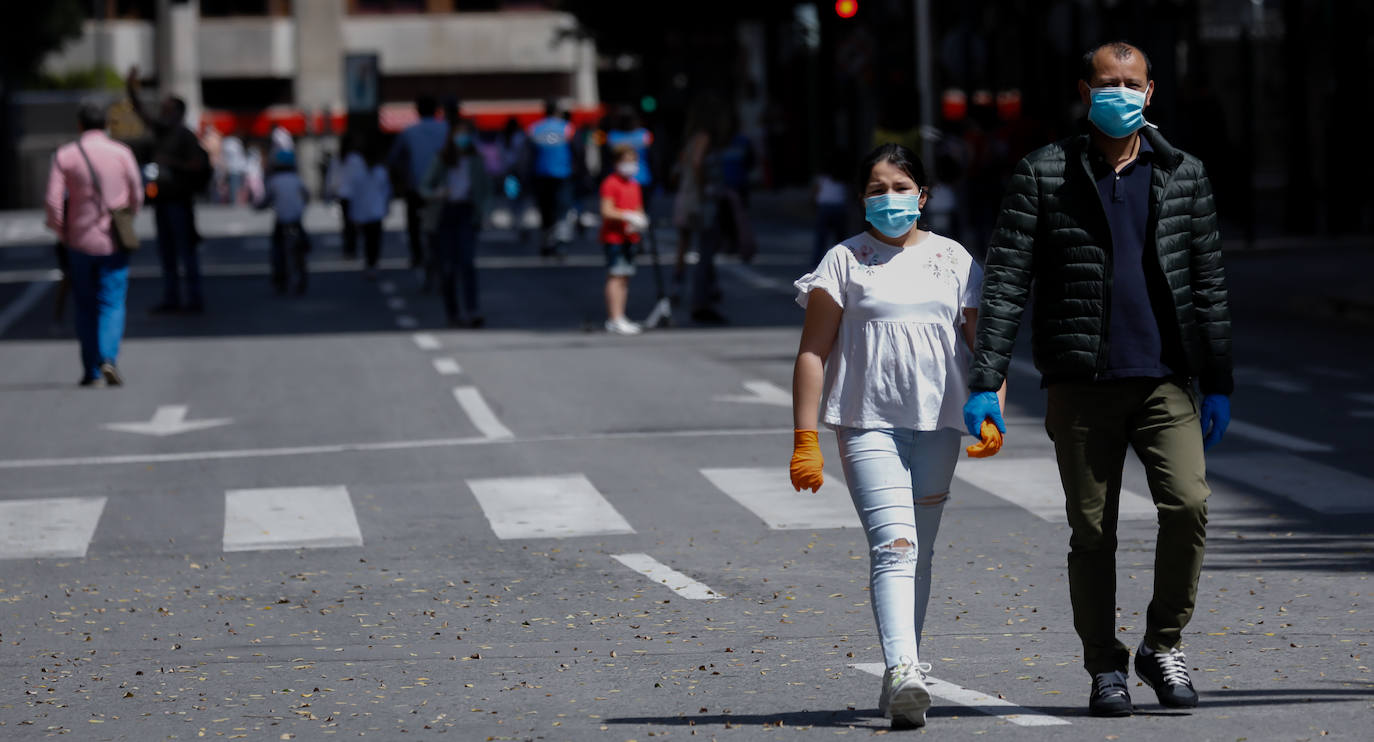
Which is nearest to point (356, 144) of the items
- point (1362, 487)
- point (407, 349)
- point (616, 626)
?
point (407, 349)

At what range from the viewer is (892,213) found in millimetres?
6301

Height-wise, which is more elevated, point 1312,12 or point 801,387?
point 1312,12

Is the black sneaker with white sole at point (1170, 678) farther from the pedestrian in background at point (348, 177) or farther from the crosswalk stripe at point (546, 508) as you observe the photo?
the pedestrian in background at point (348, 177)

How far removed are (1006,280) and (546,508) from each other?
507 cm

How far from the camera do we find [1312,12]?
44.4 m

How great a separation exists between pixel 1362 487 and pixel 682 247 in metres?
10.6

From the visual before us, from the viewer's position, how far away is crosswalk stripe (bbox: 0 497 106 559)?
33.1 ft

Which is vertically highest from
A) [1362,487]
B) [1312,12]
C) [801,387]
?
[1312,12]

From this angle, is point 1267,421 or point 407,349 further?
point 407,349

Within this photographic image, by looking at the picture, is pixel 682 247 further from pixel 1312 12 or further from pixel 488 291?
pixel 1312 12

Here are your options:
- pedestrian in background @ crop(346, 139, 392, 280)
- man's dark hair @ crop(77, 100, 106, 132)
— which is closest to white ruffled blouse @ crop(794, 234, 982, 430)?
man's dark hair @ crop(77, 100, 106, 132)

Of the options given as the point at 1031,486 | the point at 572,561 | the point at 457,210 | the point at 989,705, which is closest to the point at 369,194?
the point at 457,210

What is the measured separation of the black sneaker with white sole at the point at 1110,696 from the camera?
6.22m

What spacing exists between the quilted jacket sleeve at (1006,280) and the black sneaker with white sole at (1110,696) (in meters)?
0.81
